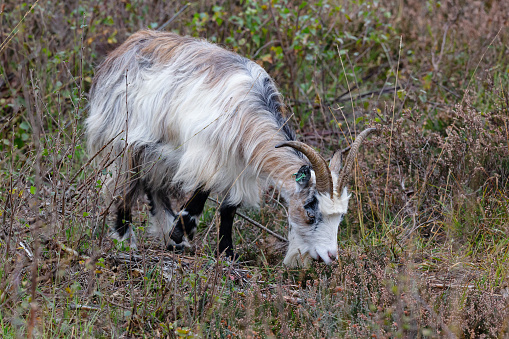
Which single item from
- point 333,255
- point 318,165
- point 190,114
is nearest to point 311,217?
point 333,255

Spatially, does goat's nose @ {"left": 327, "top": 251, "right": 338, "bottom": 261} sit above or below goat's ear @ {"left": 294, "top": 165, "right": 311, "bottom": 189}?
below

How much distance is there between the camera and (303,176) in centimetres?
426

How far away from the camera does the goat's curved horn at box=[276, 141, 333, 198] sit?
13.5 feet

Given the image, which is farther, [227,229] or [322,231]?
[227,229]

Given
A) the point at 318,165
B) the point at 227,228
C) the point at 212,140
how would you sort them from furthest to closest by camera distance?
the point at 227,228 → the point at 212,140 → the point at 318,165

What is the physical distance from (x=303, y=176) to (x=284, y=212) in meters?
1.18

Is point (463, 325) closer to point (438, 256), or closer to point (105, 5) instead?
point (438, 256)

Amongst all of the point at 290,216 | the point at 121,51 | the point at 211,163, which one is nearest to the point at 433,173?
the point at 290,216

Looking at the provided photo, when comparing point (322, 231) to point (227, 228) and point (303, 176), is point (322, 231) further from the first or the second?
point (227, 228)

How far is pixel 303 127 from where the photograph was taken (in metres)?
6.60

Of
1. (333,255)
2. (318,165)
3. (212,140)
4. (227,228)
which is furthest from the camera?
(227,228)

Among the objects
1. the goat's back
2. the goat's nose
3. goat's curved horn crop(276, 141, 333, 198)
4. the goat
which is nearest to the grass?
the goat's nose

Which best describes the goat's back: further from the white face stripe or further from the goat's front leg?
the white face stripe

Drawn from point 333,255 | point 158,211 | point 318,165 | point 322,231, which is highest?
point 318,165
